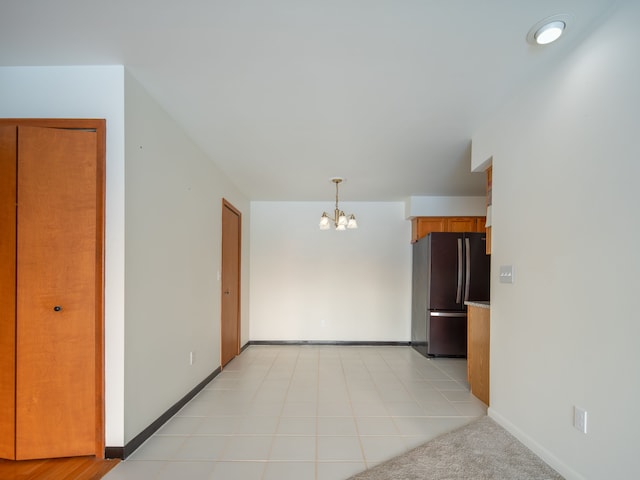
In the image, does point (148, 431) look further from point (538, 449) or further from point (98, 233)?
point (538, 449)

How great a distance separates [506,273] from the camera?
2.44m

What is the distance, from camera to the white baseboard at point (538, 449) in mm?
1797

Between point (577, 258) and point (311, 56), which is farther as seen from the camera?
point (311, 56)

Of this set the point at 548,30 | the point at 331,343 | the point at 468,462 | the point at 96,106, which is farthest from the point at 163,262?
the point at 331,343

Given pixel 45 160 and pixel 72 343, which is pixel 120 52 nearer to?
pixel 45 160

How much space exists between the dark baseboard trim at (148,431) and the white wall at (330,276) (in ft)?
7.61

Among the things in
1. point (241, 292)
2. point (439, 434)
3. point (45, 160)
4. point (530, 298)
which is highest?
point (45, 160)

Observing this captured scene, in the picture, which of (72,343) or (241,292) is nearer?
(72,343)

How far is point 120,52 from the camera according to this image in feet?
6.30

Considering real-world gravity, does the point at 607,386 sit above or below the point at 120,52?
below

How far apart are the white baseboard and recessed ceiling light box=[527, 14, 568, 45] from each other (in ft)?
7.33

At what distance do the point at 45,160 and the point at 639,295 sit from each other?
315cm

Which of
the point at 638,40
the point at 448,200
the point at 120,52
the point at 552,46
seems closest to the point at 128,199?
the point at 120,52

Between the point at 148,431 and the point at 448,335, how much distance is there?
378 cm
